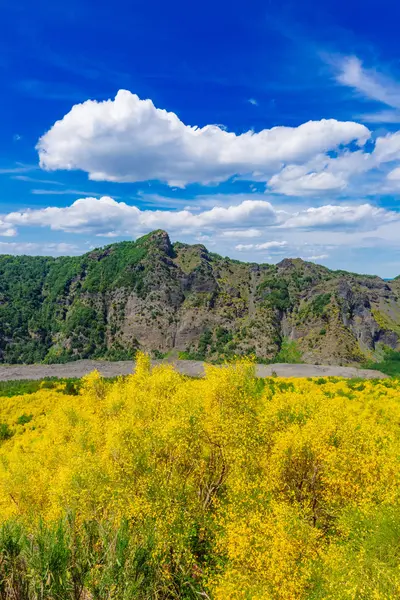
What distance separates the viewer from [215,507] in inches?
1246

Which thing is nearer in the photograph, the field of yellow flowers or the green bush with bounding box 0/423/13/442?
the field of yellow flowers

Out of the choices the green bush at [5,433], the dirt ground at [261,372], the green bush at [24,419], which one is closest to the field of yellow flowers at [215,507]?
the green bush at [5,433]

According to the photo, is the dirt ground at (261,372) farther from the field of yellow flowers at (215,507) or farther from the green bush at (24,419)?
the field of yellow flowers at (215,507)

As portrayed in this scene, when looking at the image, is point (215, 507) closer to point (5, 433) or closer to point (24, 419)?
point (5, 433)

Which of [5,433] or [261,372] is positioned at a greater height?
[5,433]

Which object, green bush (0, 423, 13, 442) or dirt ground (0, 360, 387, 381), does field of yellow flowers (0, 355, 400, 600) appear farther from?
dirt ground (0, 360, 387, 381)

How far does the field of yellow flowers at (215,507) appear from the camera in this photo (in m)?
20.5

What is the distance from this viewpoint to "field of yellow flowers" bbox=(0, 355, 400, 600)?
67.2 feet

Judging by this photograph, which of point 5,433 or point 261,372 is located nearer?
point 5,433

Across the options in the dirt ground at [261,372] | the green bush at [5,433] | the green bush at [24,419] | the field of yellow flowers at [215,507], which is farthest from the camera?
the dirt ground at [261,372]

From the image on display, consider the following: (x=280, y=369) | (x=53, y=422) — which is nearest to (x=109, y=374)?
(x=280, y=369)

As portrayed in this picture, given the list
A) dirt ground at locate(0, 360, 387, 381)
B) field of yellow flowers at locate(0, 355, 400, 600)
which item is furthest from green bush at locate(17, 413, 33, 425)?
dirt ground at locate(0, 360, 387, 381)

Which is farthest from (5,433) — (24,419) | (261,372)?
(261,372)

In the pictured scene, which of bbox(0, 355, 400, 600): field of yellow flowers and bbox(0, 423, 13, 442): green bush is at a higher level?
bbox(0, 355, 400, 600): field of yellow flowers
